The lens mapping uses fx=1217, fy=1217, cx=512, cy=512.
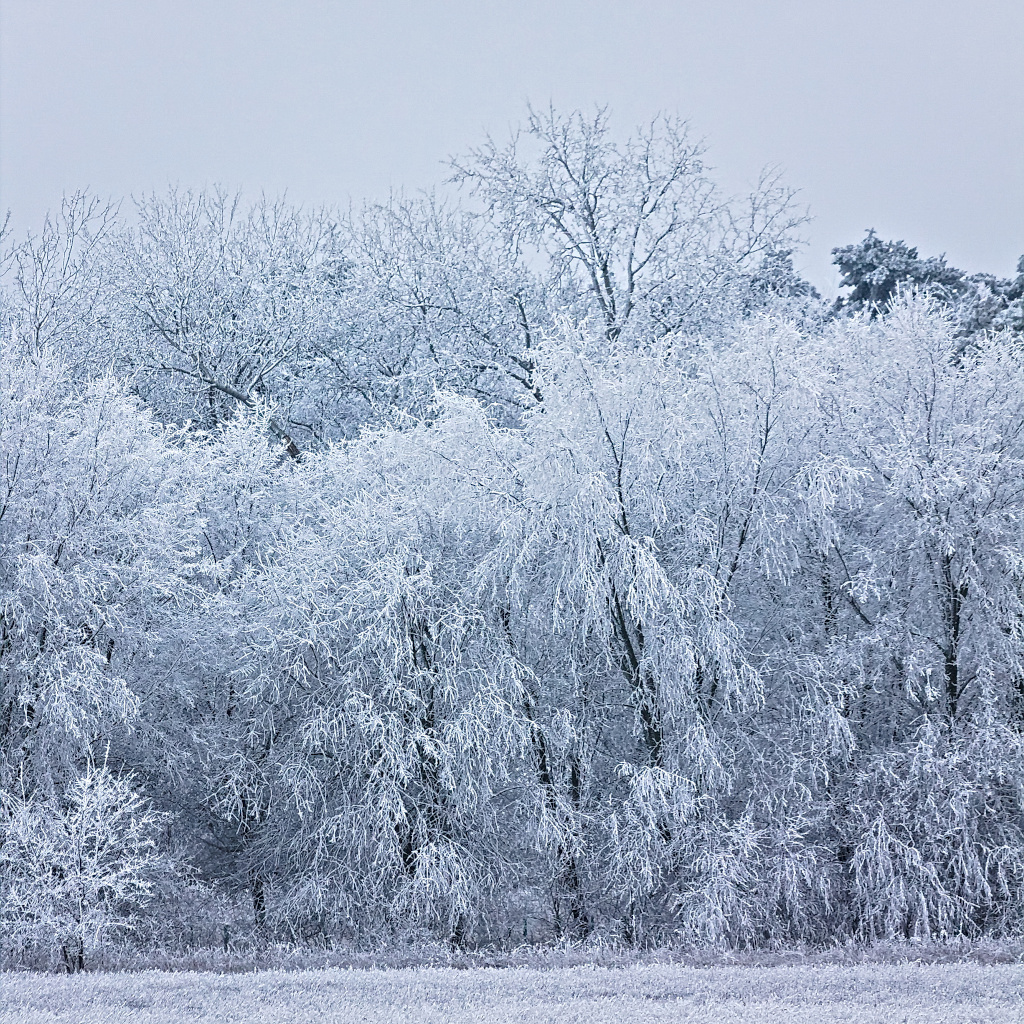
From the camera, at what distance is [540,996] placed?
21.0 feet

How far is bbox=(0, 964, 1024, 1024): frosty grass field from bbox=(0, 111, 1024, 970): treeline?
4.50ft

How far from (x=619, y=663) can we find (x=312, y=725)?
238 cm

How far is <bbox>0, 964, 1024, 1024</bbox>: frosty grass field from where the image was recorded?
5.84m

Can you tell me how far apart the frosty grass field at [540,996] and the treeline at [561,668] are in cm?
137

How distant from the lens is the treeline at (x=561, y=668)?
8.57m

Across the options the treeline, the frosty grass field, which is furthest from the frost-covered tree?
the frosty grass field

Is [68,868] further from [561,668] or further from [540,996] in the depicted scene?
[561,668]

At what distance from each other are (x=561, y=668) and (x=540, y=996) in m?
3.43

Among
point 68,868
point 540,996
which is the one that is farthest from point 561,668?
point 68,868

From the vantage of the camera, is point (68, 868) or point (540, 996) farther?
point (68, 868)

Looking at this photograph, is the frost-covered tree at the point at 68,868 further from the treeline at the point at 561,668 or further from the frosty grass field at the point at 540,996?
the frosty grass field at the point at 540,996

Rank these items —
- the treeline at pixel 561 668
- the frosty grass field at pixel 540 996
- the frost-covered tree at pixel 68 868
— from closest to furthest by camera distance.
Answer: the frosty grass field at pixel 540 996, the frost-covered tree at pixel 68 868, the treeline at pixel 561 668

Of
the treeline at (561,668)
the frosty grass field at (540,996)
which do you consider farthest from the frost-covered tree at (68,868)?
the frosty grass field at (540,996)

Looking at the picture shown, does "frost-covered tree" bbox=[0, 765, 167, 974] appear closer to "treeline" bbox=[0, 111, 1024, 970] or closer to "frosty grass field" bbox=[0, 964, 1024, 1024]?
"treeline" bbox=[0, 111, 1024, 970]
